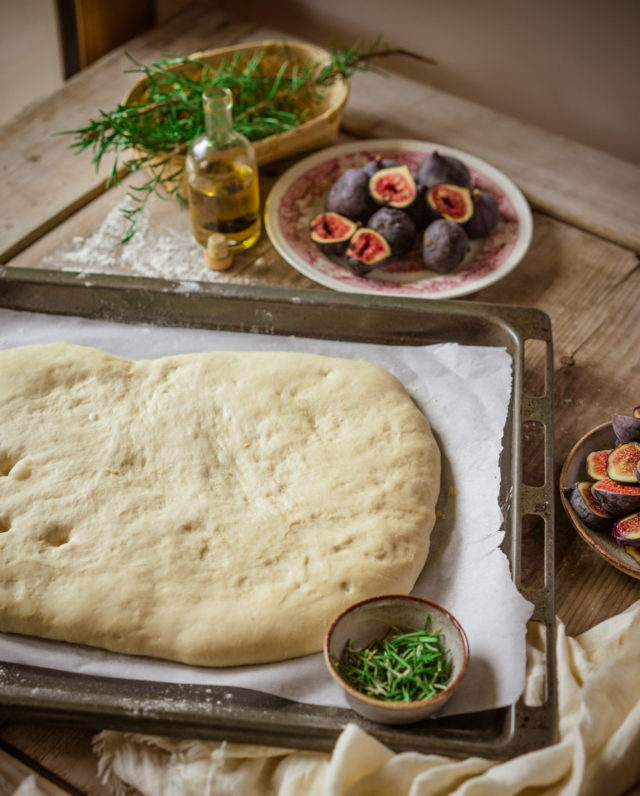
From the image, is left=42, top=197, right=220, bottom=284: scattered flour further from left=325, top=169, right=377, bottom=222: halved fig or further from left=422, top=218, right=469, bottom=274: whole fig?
left=422, top=218, right=469, bottom=274: whole fig

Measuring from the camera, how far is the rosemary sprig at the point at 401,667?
4.85 ft

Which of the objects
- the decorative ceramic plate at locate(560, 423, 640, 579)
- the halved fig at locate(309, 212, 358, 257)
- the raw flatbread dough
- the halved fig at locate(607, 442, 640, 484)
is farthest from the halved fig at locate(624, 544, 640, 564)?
the halved fig at locate(309, 212, 358, 257)

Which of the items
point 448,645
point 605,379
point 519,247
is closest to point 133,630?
point 448,645

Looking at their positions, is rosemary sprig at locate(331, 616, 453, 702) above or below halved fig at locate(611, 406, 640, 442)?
below

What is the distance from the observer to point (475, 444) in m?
1.96

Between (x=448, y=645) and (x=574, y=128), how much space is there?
9.72 feet

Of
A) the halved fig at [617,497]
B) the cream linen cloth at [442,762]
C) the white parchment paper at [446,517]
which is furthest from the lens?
the halved fig at [617,497]

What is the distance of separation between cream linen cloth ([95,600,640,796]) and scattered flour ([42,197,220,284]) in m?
1.43

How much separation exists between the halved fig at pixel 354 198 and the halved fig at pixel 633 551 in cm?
133

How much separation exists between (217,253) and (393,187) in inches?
24.2

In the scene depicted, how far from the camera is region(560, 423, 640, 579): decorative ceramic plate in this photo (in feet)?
5.74

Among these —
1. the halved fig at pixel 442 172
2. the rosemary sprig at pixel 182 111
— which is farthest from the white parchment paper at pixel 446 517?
the halved fig at pixel 442 172

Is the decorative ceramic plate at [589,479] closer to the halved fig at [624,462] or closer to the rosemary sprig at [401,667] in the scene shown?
the halved fig at [624,462]

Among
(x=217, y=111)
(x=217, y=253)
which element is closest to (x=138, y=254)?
(x=217, y=253)
